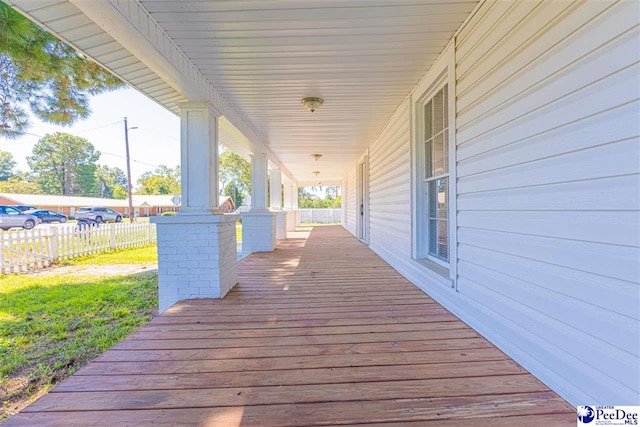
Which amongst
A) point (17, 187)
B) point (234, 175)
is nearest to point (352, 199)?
point (234, 175)

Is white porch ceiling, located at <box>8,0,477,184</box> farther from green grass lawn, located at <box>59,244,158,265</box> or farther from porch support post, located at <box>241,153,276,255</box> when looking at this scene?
green grass lawn, located at <box>59,244,158,265</box>

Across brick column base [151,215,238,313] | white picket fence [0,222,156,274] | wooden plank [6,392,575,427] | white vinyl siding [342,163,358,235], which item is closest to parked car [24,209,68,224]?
white picket fence [0,222,156,274]

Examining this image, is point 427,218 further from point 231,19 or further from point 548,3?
point 231,19

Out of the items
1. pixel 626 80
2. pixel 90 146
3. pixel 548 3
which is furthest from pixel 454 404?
pixel 90 146

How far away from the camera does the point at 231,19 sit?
2.10 m

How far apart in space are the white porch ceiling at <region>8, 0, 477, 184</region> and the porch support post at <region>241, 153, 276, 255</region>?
7.80ft

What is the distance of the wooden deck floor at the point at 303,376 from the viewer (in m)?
1.30

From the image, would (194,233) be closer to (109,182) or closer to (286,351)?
(286,351)

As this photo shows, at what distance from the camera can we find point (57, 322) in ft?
10.4

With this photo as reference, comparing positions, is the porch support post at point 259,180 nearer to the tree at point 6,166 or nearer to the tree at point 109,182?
the tree at point 109,182

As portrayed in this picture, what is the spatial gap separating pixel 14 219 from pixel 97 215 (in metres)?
4.61

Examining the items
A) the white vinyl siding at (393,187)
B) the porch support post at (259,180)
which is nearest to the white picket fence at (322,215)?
the porch support post at (259,180)

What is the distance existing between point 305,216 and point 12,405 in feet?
58.7

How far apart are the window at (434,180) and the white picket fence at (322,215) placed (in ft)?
52.5
